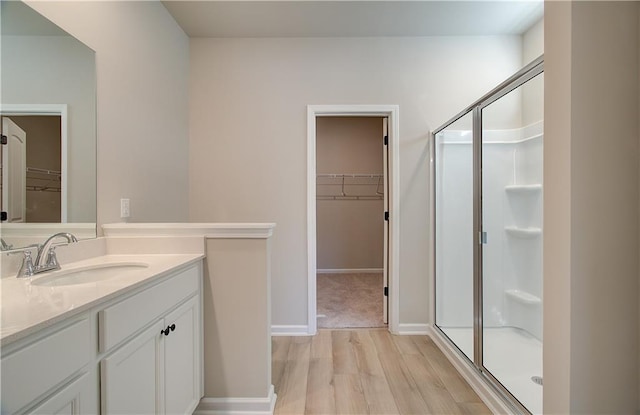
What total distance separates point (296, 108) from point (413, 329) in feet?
7.43

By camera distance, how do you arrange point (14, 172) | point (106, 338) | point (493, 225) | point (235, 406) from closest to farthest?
point (106, 338)
point (14, 172)
point (235, 406)
point (493, 225)

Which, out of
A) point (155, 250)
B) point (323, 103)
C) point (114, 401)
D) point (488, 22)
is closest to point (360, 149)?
point (323, 103)

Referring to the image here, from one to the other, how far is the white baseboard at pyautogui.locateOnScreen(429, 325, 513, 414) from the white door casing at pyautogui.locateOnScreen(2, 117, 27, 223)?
2.48 meters

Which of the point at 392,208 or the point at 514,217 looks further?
Answer: the point at 392,208

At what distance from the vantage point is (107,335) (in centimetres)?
92

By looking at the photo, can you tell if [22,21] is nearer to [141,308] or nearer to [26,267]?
[26,267]

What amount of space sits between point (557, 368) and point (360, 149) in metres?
4.17

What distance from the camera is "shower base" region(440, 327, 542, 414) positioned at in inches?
63.4

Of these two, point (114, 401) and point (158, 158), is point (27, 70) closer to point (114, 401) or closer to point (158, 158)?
point (158, 158)

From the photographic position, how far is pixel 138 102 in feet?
6.37

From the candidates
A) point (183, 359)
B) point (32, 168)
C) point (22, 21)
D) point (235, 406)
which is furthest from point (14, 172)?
point (235, 406)

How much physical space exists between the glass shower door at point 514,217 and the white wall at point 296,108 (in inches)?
15.3

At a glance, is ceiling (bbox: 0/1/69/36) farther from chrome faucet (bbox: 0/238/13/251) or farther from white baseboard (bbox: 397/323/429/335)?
white baseboard (bbox: 397/323/429/335)

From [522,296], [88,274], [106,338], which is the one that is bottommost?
[522,296]
